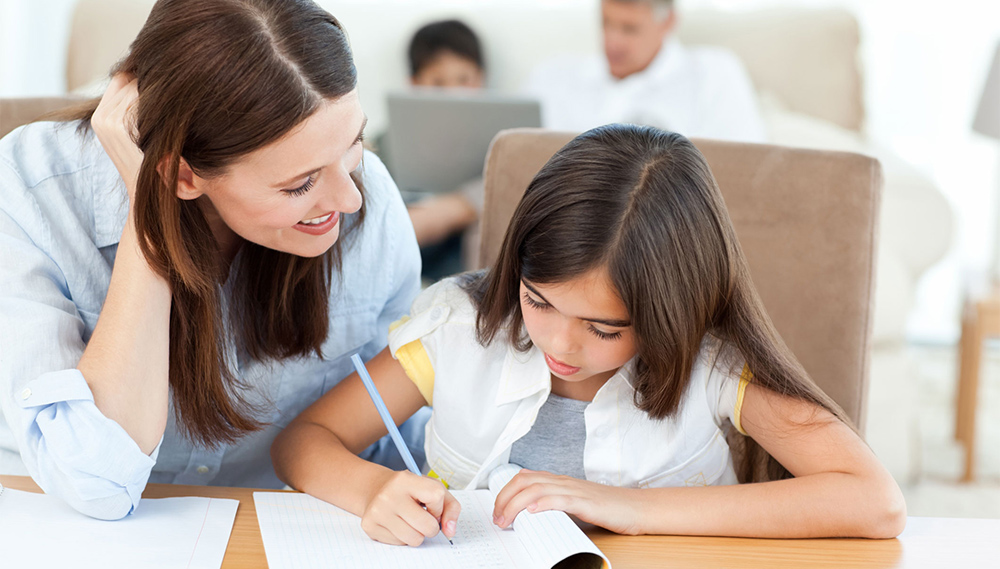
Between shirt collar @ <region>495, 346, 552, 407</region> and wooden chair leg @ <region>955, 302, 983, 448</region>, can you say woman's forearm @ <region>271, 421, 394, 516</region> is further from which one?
wooden chair leg @ <region>955, 302, 983, 448</region>

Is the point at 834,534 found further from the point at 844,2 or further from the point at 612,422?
the point at 844,2

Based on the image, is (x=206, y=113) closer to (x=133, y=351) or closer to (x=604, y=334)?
(x=133, y=351)

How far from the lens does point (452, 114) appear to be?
2.03 meters

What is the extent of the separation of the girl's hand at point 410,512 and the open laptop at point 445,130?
1.34 m

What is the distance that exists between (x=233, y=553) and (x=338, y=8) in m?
2.41

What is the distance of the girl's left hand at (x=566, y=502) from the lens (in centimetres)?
79

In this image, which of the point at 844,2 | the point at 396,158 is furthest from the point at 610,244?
the point at 844,2

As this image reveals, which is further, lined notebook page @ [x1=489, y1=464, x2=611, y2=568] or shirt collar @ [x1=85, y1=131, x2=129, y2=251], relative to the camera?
shirt collar @ [x1=85, y1=131, x2=129, y2=251]

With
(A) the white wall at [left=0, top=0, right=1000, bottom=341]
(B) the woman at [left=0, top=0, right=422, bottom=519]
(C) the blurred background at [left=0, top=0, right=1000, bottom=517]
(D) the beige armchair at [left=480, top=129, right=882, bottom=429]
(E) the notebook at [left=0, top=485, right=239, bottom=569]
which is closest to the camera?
(E) the notebook at [left=0, top=485, right=239, bottom=569]

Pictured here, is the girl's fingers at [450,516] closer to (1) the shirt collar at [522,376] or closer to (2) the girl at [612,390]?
(2) the girl at [612,390]

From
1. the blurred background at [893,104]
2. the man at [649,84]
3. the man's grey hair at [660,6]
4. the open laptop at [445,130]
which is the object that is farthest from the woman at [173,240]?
the man's grey hair at [660,6]

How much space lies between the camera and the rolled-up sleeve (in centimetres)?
78

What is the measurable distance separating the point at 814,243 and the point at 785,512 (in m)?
0.43

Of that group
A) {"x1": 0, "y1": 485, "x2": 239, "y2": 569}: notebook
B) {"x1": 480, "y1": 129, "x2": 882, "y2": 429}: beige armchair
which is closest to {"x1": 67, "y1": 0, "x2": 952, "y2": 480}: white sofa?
{"x1": 480, "y1": 129, "x2": 882, "y2": 429}: beige armchair
